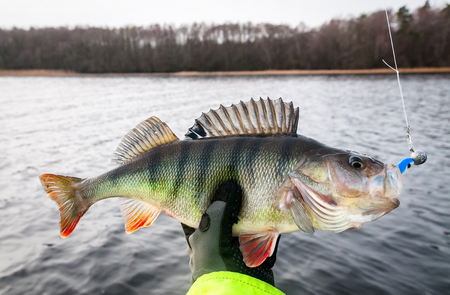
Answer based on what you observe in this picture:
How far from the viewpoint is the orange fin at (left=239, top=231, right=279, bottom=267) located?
193 centimetres

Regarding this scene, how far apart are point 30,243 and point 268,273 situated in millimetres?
4869

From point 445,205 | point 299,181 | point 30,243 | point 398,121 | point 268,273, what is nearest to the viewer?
point 299,181

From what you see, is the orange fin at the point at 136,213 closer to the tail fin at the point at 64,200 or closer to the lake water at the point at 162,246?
the tail fin at the point at 64,200

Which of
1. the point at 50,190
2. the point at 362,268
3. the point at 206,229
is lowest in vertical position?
the point at 362,268

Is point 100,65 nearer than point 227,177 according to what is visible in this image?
No

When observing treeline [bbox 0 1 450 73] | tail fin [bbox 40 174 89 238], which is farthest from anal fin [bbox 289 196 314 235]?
treeline [bbox 0 1 450 73]

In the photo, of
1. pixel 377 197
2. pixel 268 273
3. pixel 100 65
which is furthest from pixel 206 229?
pixel 100 65

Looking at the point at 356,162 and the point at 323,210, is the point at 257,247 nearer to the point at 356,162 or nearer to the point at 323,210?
the point at 323,210

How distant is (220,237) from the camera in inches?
77.7

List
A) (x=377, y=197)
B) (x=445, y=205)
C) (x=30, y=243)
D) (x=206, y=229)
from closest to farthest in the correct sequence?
(x=377, y=197) → (x=206, y=229) → (x=30, y=243) → (x=445, y=205)

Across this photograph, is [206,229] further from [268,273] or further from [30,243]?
[30,243]

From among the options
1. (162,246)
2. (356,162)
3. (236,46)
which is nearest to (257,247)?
(356,162)

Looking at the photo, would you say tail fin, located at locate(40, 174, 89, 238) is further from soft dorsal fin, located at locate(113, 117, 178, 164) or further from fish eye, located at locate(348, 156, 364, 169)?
fish eye, located at locate(348, 156, 364, 169)

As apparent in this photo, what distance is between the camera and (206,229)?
202cm
